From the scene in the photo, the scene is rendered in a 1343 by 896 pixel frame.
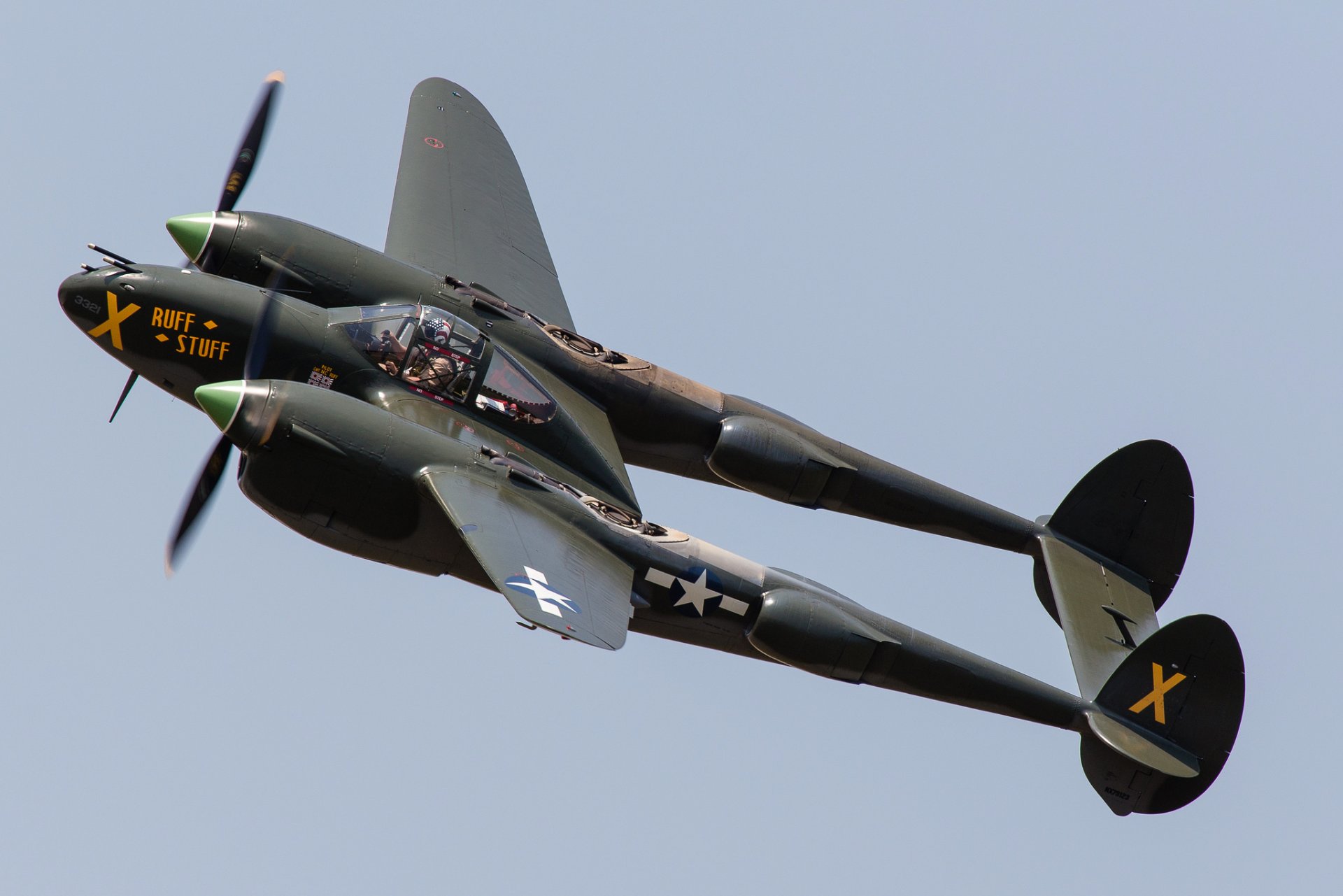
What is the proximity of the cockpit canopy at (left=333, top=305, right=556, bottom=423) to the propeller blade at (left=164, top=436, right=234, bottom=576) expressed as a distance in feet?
8.68

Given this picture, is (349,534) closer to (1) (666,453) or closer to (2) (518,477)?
(2) (518,477)

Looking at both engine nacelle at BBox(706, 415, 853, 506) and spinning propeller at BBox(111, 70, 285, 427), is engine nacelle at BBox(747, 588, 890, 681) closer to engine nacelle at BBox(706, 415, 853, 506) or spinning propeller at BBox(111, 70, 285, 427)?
engine nacelle at BBox(706, 415, 853, 506)

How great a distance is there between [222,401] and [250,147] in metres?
6.27

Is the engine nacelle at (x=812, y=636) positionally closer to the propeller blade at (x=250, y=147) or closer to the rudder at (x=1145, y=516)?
the rudder at (x=1145, y=516)

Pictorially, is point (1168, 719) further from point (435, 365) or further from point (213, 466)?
point (213, 466)

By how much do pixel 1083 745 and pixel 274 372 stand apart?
1375cm

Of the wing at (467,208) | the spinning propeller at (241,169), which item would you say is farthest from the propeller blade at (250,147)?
the wing at (467,208)

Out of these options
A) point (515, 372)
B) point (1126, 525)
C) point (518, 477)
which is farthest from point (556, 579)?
point (1126, 525)

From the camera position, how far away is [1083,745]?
102ft

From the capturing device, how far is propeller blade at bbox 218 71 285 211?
31.3m

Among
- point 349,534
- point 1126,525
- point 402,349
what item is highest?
point 1126,525

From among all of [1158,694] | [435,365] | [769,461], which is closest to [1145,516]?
[1158,694]

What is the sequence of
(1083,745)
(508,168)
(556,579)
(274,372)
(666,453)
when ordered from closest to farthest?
(556,579) < (274,372) < (1083,745) < (666,453) < (508,168)

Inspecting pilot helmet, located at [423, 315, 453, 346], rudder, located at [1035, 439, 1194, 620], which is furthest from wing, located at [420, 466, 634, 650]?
rudder, located at [1035, 439, 1194, 620]
